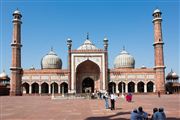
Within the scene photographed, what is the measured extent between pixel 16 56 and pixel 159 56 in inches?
714

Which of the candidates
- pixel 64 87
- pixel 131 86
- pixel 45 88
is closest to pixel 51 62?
pixel 45 88

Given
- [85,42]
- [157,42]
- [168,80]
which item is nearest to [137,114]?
[157,42]

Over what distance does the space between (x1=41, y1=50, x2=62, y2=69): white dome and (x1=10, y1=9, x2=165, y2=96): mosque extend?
427cm

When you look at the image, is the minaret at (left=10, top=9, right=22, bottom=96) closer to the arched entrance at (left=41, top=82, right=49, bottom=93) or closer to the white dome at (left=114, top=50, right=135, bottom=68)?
the arched entrance at (left=41, top=82, right=49, bottom=93)

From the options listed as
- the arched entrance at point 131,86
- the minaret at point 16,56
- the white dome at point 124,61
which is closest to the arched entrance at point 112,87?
the arched entrance at point 131,86

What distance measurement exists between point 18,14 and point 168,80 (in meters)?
27.0

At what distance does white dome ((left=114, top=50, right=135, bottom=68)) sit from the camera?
45.9m

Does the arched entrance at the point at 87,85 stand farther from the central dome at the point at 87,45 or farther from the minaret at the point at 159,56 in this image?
the minaret at the point at 159,56

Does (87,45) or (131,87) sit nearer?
(131,87)

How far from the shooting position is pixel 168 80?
50.0m

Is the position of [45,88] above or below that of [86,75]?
below

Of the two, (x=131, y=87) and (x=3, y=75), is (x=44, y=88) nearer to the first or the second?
(x=3, y=75)

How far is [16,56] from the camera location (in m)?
37.6

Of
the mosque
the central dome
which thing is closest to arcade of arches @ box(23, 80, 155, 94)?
the mosque
